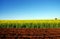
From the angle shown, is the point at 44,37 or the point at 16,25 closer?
the point at 44,37

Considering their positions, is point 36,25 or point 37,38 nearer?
point 37,38

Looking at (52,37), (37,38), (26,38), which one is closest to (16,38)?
(26,38)

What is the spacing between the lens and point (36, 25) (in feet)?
61.4

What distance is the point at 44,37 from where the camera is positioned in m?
5.09

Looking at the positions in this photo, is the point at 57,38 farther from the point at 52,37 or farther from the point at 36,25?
the point at 36,25

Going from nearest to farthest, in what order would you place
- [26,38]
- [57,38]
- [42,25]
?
[26,38] → [57,38] → [42,25]

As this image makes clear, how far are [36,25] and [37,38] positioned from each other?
539 inches

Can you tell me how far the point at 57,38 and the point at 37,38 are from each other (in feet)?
2.76

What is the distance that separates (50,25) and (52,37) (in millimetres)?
14131

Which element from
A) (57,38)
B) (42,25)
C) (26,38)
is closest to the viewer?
(26,38)

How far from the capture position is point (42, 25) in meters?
18.5

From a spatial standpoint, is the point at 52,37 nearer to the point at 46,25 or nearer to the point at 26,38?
the point at 26,38

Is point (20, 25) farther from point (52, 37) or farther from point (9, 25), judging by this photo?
point (52, 37)

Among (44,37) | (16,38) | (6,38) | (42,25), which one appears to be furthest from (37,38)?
(42,25)
